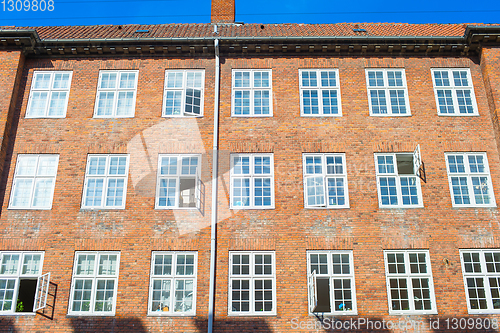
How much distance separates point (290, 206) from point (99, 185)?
20.6 feet

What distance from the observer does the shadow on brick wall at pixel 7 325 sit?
1258 centimetres

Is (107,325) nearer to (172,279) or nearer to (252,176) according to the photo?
(172,279)

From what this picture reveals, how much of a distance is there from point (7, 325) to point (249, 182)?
27.2 feet

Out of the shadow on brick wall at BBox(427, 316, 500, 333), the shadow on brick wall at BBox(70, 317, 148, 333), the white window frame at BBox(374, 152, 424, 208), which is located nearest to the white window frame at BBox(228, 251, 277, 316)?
the shadow on brick wall at BBox(70, 317, 148, 333)

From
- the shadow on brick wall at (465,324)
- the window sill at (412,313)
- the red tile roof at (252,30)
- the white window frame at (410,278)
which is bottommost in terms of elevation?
the shadow on brick wall at (465,324)

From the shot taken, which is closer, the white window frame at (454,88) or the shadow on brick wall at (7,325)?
the shadow on brick wall at (7,325)

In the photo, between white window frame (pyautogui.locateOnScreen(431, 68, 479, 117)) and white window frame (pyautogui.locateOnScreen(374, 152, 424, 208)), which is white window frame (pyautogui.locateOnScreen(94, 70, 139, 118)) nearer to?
white window frame (pyautogui.locateOnScreen(374, 152, 424, 208))

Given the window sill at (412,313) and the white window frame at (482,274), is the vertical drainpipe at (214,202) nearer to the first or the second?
the window sill at (412,313)

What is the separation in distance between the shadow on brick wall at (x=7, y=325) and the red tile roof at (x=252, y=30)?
408 inches

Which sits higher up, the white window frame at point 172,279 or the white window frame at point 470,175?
the white window frame at point 470,175

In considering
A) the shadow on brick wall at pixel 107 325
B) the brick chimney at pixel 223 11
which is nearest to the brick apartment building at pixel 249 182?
the shadow on brick wall at pixel 107 325

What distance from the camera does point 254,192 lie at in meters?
14.2

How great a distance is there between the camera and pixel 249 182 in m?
14.4

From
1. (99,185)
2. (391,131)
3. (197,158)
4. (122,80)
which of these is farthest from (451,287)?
(122,80)
